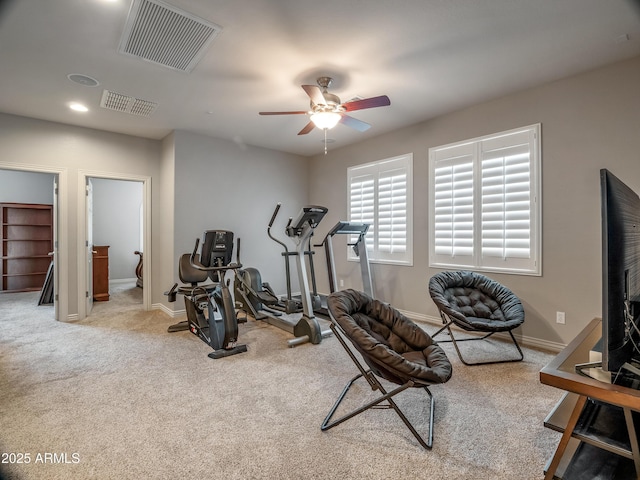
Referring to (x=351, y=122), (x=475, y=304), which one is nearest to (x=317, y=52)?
(x=351, y=122)

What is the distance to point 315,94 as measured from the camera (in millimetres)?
2756

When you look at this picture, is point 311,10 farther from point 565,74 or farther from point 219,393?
point 219,393

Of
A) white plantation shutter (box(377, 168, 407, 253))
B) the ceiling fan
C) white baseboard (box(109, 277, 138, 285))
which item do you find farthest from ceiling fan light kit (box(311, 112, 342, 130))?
white baseboard (box(109, 277, 138, 285))

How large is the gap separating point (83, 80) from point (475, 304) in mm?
4574

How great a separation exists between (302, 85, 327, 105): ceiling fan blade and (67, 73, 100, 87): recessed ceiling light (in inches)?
85.7

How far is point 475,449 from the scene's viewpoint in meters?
1.78

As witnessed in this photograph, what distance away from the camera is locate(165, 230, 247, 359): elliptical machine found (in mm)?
Result: 3213

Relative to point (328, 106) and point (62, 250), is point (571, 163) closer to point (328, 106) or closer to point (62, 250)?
point (328, 106)

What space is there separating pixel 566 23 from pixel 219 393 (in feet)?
12.3

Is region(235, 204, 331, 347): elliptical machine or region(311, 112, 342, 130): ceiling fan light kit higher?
region(311, 112, 342, 130): ceiling fan light kit

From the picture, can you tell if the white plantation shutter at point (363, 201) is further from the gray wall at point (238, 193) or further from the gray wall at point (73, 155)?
the gray wall at point (73, 155)

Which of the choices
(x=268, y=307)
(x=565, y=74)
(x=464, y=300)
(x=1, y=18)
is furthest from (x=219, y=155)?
(x=565, y=74)

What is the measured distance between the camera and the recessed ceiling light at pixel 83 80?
3037mm

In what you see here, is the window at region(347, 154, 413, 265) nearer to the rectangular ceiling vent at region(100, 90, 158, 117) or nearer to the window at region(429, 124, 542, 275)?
the window at region(429, 124, 542, 275)
